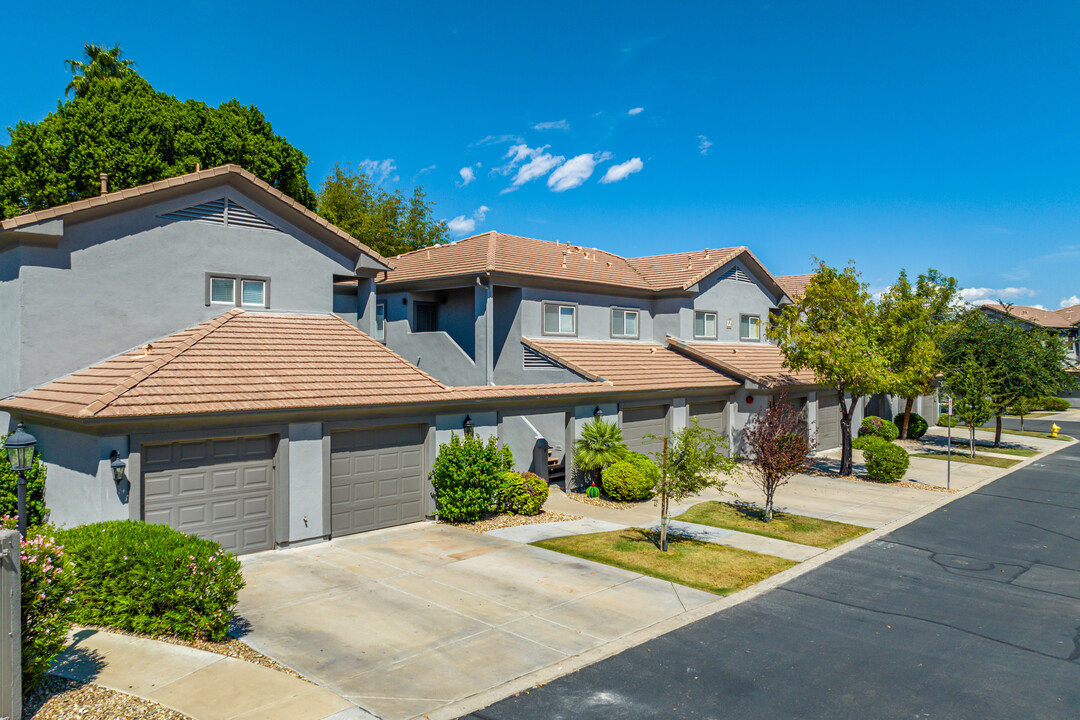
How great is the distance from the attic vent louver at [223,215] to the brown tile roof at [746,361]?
1596cm

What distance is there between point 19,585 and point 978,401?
30.6 m

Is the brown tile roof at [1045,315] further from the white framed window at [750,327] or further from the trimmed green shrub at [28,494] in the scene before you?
the trimmed green shrub at [28,494]

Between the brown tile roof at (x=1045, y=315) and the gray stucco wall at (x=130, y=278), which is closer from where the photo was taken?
the gray stucco wall at (x=130, y=278)

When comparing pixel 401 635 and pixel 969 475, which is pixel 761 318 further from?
pixel 401 635

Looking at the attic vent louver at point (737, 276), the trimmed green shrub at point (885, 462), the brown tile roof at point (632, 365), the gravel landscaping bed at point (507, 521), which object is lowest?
the gravel landscaping bed at point (507, 521)

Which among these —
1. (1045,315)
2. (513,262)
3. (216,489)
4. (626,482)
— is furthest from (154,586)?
(1045,315)

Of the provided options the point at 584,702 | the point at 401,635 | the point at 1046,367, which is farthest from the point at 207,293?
the point at 1046,367

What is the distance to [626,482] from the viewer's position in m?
19.0

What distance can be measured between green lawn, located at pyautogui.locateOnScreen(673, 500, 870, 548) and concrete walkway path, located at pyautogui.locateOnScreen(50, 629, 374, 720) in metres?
11.0

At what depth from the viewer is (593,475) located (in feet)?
66.4

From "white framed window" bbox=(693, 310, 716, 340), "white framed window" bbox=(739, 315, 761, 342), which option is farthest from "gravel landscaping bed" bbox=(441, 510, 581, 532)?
"white framed window" bbox=(739, 315, 761, 342)

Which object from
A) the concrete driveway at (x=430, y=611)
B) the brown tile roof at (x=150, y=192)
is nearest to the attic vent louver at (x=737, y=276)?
the brown tile roof at (x=150, y=192)

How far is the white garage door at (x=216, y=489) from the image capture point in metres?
12.3

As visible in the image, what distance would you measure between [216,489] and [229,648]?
4927 mm
